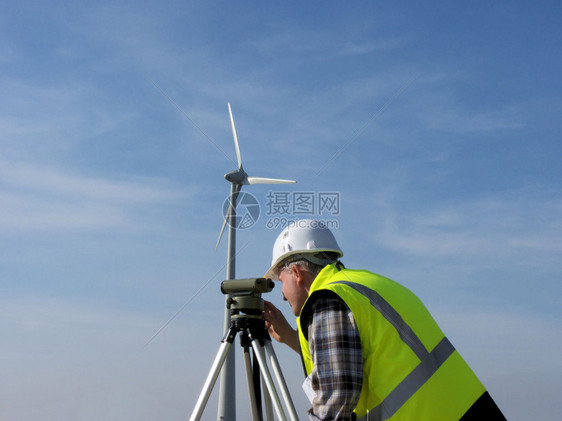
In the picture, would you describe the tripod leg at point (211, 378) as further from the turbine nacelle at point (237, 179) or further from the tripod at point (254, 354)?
the turbine nacelle at point (237, 179)

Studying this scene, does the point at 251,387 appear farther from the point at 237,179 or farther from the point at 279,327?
the point at 237,179

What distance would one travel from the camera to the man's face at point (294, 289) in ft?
14.5

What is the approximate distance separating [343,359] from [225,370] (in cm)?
3090

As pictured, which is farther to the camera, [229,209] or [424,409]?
[229,209]

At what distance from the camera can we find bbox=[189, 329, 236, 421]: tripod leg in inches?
182

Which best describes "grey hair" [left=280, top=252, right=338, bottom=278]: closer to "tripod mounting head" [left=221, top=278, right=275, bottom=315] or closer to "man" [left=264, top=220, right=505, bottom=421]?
"tripod mounting head" [left=221, top=278, right=275, bottom=315]

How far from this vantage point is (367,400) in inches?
143

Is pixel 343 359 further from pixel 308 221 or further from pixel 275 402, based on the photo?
pixel 308 221

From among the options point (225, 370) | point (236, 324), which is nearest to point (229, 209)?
point (225, 370)

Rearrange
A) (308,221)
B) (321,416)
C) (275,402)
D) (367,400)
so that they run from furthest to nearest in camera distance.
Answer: (308,221)
(275,402)
(367,400)
(321,416)

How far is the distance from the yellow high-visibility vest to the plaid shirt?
0.09 metres

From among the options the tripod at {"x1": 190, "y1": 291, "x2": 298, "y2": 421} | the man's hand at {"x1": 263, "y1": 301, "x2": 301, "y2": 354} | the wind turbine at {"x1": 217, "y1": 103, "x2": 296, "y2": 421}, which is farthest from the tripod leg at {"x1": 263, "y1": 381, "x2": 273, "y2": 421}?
the wind turbine at {"x1": 217, "y1": 103, "x2": 296, "y2": 421}

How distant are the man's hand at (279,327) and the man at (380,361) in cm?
170

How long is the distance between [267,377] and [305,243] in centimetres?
130
